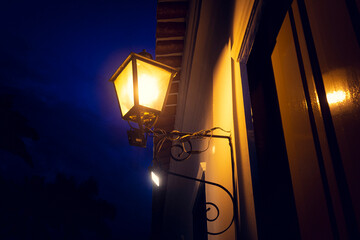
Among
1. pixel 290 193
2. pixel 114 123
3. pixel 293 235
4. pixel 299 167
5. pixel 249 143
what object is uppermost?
pixel 114 123

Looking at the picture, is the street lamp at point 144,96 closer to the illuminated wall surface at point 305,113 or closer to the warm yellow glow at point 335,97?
the illuminated wall surface at point 305,113

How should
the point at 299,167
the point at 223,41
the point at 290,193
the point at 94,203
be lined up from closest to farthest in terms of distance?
the point at 299,167 → the point at 290,193 → the point at 223,41 → the point at 94,203

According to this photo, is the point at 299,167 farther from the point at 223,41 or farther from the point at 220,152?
the point at 223,41

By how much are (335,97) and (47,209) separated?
24.4 metres

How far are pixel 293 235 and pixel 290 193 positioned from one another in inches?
9.3

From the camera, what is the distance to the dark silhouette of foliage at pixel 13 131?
521 inches

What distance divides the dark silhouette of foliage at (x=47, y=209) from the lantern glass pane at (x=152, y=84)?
19229mm

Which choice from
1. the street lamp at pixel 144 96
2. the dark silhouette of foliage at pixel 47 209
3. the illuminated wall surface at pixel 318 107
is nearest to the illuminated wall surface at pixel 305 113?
the illuminated wall surface at pixel 318 107

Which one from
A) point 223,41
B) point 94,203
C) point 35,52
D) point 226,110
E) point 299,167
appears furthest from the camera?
point 35,52

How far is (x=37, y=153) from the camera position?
74.8 metres

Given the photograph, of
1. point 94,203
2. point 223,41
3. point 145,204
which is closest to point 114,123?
point 145,204

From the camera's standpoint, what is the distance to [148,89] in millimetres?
2523

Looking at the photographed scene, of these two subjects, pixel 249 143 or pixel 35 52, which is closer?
pixel 249 143

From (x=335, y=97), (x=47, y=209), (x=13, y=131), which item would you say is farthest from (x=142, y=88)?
(x=47, y=209)
